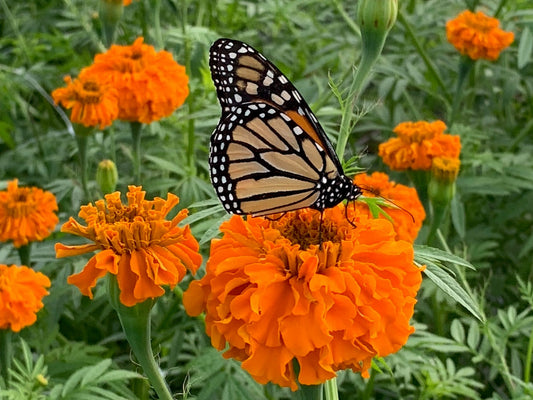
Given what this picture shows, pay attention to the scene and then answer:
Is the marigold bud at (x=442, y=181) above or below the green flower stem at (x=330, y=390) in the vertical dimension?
above

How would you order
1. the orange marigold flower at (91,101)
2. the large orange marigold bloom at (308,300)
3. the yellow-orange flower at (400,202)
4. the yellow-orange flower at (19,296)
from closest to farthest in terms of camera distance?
the large orange marigold bloom at (308,300)
the yellow-orange flower at (19,296)
the yellow-orange flower at (400,202)
the orange marigold flower at (91,101)

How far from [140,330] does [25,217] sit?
96 centimetres

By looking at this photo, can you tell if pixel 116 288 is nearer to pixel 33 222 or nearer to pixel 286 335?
pixel 286 335

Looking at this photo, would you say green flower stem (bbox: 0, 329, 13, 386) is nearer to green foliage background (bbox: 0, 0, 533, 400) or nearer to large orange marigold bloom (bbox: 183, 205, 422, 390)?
green foliage background (bbox: 0, 0, 533, 400)

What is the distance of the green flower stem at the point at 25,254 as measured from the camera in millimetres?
1927

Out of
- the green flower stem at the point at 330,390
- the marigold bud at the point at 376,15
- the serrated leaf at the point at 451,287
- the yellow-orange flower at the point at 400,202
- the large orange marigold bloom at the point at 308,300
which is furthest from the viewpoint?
the yellow-orange flower at the point at 400,202

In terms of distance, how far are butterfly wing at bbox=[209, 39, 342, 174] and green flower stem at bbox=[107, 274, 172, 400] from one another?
343 millimetres

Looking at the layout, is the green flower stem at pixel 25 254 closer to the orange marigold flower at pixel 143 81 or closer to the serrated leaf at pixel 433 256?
the orange marigold flower at pixel 143 81

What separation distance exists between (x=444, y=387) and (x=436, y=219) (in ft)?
1.24

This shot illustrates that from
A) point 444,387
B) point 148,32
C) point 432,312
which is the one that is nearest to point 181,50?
point 148,32

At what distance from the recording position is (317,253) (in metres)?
0.95

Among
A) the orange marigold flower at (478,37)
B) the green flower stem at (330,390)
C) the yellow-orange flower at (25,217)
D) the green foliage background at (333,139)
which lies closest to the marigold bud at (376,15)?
the green foliage background at (333,139)

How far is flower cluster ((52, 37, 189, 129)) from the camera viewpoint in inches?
77.8

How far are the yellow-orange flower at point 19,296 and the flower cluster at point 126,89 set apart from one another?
0.52 m
